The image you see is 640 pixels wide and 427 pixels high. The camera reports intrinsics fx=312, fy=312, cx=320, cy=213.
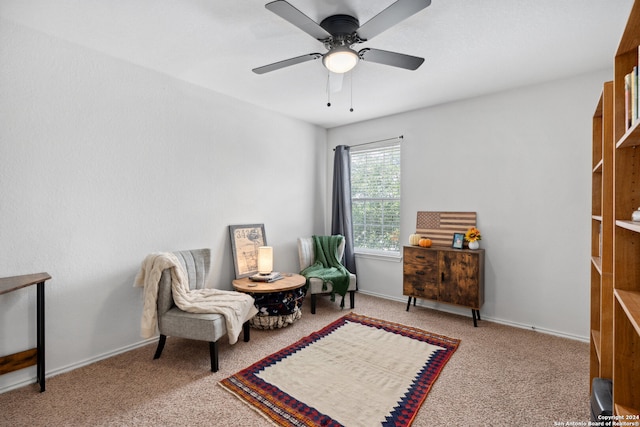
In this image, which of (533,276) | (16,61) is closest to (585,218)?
(533,276)

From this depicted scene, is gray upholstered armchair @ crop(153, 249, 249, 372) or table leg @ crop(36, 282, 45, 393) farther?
gray upholstered armchair @ crop(153, 249, 249, 372)

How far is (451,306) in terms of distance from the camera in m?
3.83

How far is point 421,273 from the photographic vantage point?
12.1 feet

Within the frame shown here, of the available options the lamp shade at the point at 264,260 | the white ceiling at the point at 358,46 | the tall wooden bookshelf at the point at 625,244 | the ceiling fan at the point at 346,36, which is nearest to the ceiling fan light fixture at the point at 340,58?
the ceiling fan at the point at 346,36

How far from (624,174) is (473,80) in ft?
7.25

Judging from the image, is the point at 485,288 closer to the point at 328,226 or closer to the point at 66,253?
the point at 328,226

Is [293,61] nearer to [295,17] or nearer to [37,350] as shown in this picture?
[295,17]

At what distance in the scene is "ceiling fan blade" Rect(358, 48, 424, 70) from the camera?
6.95 feet

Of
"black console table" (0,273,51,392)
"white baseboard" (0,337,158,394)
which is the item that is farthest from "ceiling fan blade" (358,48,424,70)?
"white baseboard" (0,337,158,394)

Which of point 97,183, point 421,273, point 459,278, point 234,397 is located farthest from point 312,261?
point 97,183

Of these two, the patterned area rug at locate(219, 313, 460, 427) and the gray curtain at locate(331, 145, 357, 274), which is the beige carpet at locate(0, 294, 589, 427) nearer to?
the patterned area rug at locate(219, 313, 460, 427)

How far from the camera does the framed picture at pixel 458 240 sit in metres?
3.59

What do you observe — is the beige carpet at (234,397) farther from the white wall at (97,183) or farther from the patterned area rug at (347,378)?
the white wall at (97,183)

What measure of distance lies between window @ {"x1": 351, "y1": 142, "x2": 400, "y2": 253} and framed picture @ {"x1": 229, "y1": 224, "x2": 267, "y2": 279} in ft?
5.24
